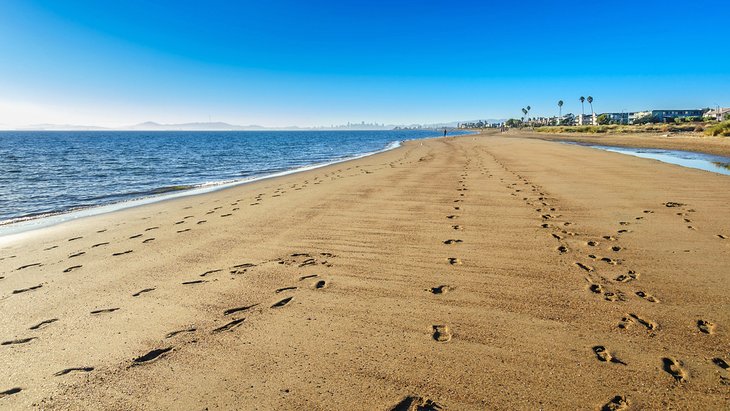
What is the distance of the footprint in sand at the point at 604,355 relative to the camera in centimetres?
298

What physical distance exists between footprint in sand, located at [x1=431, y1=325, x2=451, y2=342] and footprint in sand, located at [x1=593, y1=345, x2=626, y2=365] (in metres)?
1.18

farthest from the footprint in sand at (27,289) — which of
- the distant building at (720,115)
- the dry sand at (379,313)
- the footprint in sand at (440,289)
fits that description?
the distant building at (720,115)

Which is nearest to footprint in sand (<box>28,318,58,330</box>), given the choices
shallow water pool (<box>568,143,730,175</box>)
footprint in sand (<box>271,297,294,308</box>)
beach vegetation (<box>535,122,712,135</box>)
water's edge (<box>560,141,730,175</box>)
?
footprint in sand (<box>271,297,294,308</box>)

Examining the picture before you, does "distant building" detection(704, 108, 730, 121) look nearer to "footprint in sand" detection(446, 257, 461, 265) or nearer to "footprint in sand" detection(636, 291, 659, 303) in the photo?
"footprint in sand" detection(636, 291, 659, 303)

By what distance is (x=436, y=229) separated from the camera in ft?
23.3

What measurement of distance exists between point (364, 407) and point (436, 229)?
15.8ft

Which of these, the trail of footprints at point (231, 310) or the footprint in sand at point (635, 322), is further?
the footprint in sand at point (635, 322)

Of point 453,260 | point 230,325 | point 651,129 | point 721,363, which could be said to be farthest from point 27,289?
point 651,129

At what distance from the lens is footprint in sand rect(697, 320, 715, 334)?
3381 mm

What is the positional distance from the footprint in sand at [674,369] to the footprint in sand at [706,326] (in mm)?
757

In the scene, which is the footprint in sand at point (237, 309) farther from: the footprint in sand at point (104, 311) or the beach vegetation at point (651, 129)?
the beach vegetation at point (651, 129)

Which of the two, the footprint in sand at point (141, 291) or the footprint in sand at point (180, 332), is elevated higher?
the footprint in sand at point (141, 291)

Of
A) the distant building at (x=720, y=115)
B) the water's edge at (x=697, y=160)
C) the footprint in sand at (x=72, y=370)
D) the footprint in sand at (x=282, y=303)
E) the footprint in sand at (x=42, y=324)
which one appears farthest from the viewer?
the distant building at (x=720, y=115)

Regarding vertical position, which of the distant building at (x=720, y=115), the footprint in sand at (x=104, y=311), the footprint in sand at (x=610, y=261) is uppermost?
the distant building at (x=720, y=115)
